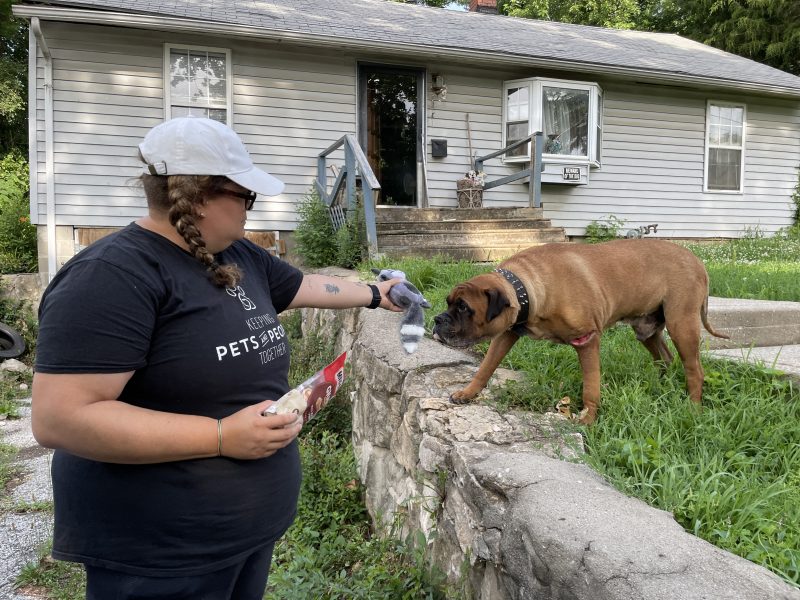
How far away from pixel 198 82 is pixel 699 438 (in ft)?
30.6

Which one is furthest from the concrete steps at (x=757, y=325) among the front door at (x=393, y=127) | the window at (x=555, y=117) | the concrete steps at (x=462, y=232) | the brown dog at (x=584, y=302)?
the front door at (x=393, y=127)

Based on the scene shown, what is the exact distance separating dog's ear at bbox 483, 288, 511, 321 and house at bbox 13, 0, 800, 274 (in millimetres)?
7786

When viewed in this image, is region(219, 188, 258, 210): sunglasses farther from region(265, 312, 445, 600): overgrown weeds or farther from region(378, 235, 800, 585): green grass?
region(265, 312, 445, 600): overgrown weeds

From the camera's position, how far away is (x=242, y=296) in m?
1.72

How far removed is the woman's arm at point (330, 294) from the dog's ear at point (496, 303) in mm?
549

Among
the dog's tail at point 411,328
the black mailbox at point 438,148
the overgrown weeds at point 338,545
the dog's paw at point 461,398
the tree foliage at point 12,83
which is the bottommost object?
the overgrown weeds at point 338,545

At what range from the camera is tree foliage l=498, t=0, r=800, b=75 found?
18594mm

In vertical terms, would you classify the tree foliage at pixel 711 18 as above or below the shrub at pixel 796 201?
above

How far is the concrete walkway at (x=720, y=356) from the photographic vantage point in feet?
11.5

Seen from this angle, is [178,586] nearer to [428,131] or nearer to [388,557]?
[388,557]

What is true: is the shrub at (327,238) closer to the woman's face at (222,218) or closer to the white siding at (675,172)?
the white siding at (675,172)

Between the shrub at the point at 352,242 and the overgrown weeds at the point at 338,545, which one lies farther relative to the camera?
the shrub at the point at 352,242

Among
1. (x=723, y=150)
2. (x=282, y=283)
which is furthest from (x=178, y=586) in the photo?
(x=723, y=150)

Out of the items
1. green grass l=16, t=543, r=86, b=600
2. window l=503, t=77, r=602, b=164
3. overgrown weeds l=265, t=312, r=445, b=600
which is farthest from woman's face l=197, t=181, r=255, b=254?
window l=503, t=77, r=602, b=164
